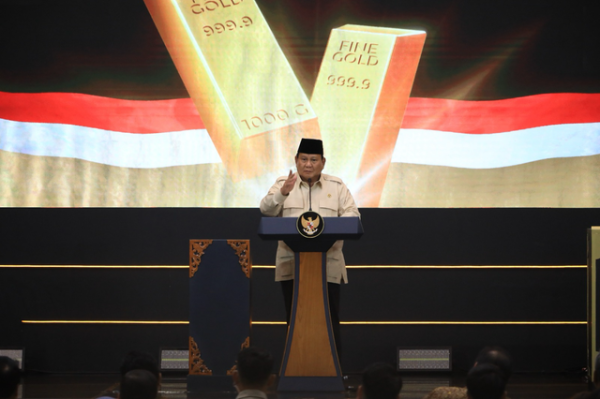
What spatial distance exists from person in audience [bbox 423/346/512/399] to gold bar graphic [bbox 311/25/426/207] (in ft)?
7.50

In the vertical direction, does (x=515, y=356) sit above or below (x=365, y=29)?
below

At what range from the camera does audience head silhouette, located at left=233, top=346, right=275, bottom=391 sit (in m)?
2.38

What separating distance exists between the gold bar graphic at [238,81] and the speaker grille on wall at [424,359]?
1516mm

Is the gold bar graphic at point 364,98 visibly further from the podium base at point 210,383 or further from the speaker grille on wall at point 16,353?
the speaker grille on wall at point 16,353

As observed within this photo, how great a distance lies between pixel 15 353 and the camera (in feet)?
14.9

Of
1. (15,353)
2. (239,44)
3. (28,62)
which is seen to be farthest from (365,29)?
(15,353)

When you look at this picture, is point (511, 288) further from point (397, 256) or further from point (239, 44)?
point (239, 44)

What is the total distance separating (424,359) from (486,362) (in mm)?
2330

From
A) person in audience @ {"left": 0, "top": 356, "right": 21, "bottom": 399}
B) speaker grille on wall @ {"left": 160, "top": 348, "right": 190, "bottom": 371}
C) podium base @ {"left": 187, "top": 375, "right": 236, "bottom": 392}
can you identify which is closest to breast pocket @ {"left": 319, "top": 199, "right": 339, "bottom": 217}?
podium base @ {"left": 187, "top": 375, "right": 236, "bottom": 392}

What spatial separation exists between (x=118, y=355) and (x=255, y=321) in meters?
0.97

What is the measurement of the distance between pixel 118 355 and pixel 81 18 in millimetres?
2366

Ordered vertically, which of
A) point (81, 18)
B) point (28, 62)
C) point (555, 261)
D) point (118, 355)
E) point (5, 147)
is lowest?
point (118, 355)

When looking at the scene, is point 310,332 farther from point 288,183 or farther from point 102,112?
point 102,112

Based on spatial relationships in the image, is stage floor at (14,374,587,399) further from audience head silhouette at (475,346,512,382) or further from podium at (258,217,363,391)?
audience head silhouette at (475,346,512,382)
